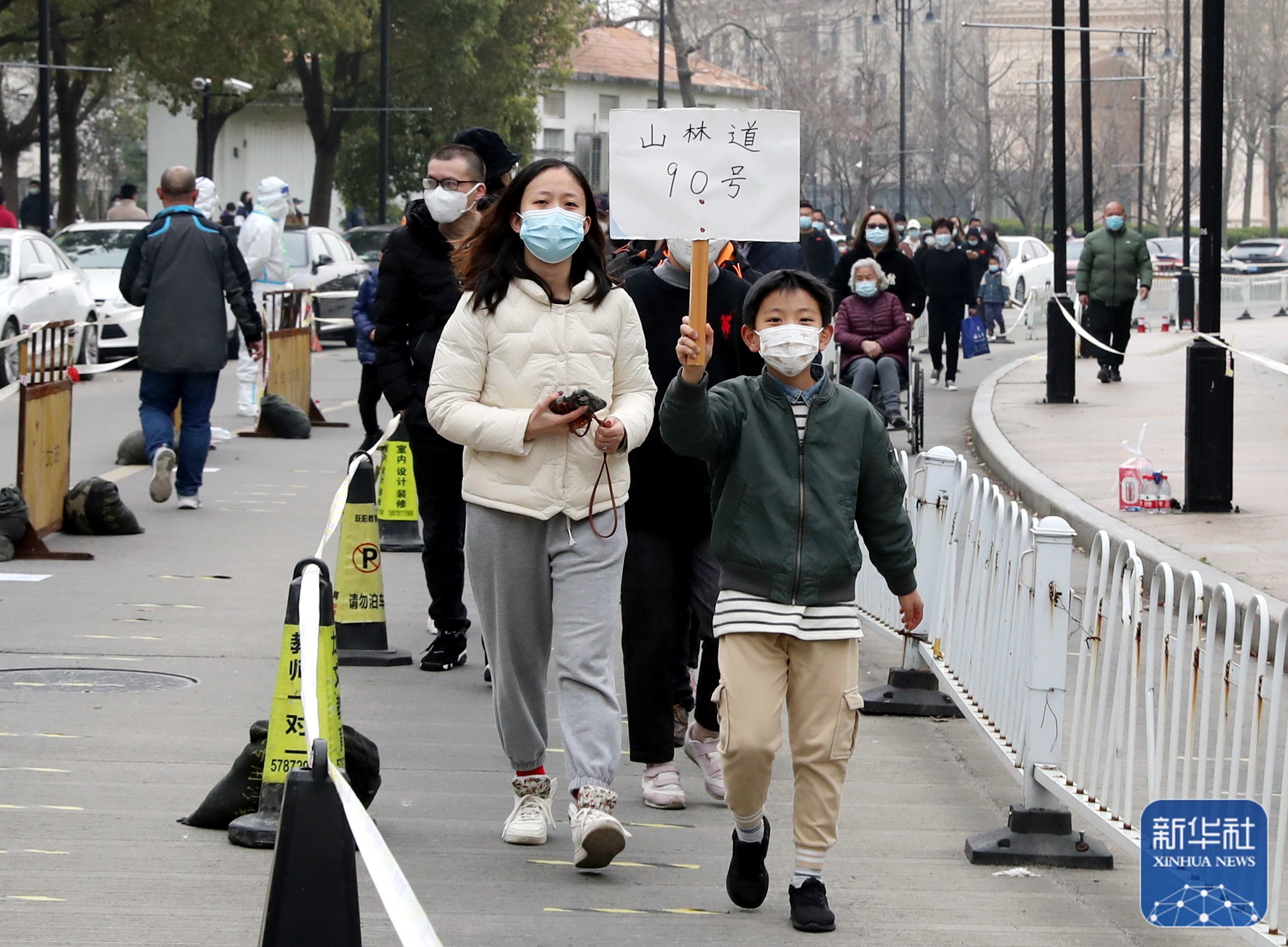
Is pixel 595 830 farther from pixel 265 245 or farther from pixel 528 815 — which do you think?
pixel 265 245

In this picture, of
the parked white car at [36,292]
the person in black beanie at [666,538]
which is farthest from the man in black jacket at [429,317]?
the parked white car at [36,292]

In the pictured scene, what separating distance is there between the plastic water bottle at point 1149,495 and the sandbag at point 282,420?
7358mm

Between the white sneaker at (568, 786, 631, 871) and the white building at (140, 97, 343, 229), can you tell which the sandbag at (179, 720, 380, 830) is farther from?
the white building at (140, 97, 343, 229)

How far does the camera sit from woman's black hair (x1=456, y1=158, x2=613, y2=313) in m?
5.18

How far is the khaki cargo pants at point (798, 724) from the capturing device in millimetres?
4668

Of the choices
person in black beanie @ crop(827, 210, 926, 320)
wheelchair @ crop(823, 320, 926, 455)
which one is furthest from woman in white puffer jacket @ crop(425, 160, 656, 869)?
wheelchair @ crop(823, 320, 926, 455)

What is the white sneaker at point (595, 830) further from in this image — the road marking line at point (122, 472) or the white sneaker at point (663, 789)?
the road marking line at point (122, 472)

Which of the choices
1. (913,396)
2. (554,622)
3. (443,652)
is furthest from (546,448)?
(913,396)

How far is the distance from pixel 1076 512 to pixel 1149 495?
52cm

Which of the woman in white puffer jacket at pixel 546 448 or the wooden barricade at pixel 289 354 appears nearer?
the woman in white puffer jacket at pixel 546 448

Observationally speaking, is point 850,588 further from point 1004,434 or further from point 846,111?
point 846,111

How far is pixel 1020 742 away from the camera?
5.63 metres

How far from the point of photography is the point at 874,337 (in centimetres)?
1483

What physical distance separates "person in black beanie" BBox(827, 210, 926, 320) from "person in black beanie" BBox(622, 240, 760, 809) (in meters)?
9.35
